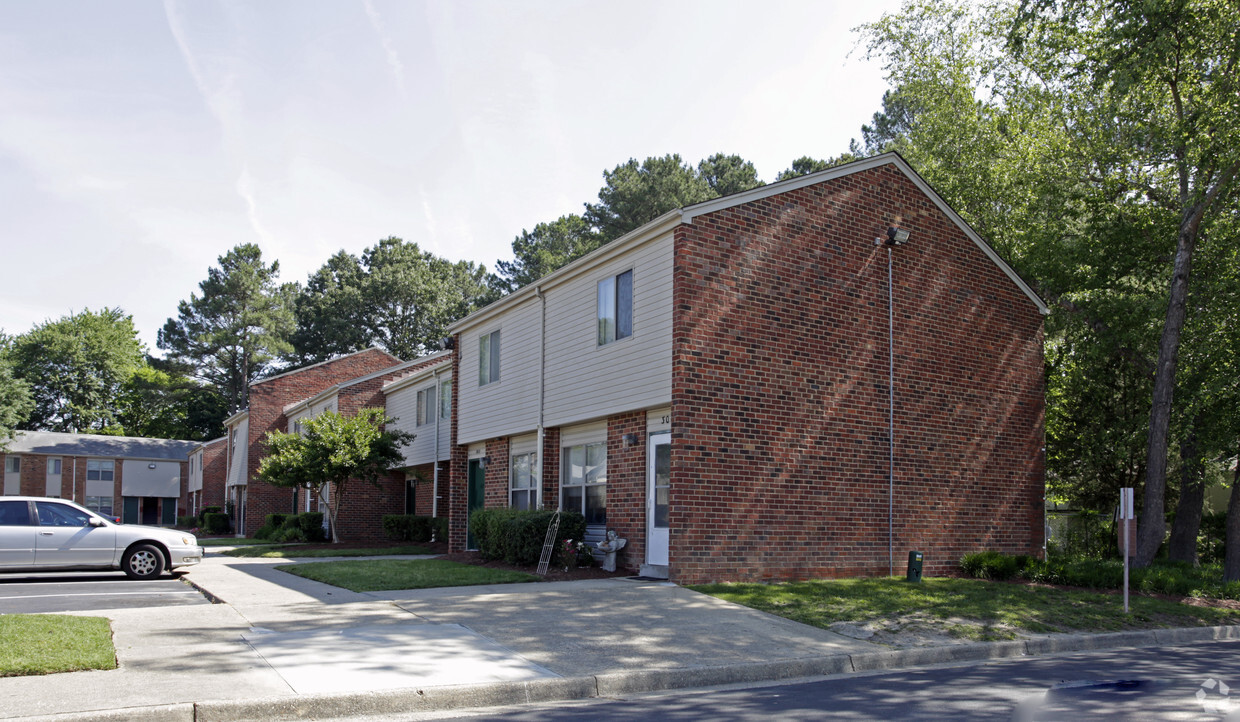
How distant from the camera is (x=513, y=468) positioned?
2089 centimetres

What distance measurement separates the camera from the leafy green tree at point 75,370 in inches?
2758

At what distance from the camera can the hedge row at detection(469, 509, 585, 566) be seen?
54.5ft

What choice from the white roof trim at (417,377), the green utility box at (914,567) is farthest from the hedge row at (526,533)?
the white roof trim at (417,377)

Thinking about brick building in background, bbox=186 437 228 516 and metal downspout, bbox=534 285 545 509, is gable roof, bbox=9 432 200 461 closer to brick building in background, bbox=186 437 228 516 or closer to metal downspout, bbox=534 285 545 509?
brick building in background, bbox=186 437 228 516

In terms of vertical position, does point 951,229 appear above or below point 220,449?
above

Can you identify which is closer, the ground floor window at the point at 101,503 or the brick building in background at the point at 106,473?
the brick building in background at the point at 106,473

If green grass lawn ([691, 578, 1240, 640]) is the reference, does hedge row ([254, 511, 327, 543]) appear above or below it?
below

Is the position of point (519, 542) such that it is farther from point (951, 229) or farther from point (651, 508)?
point (951, 229)

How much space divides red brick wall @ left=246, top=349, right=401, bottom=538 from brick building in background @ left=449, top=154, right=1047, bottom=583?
21242 mm

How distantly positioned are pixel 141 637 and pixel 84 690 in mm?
2466

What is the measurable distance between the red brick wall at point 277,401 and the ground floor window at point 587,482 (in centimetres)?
2179

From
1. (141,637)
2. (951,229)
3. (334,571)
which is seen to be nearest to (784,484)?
(951,229)

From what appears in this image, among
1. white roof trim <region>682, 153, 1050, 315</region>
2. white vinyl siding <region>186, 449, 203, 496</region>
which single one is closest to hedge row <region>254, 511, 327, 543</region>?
white roof trim <region>682, 153, 1050, 315</region>

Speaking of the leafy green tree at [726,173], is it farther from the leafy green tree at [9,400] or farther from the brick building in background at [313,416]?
the leafy green tree at [9,400]
